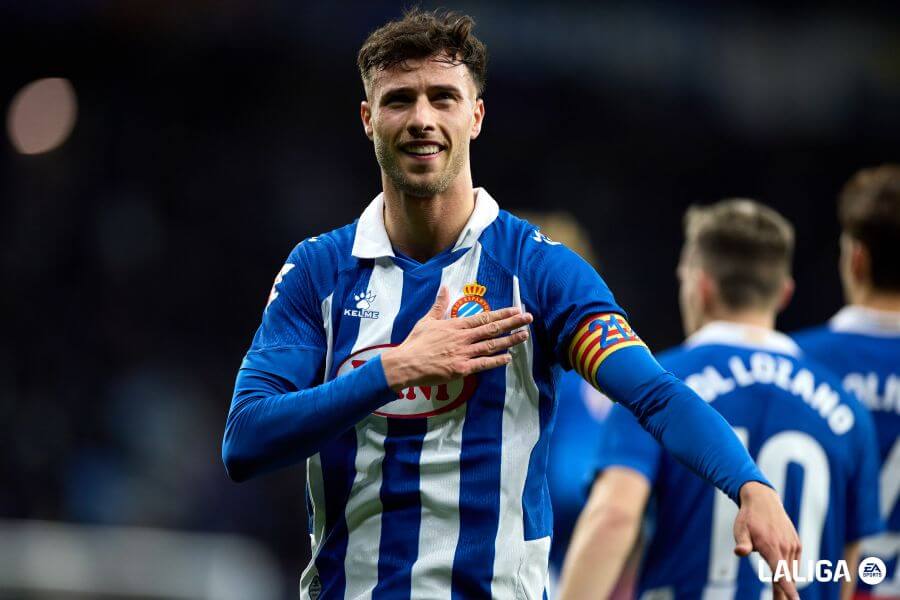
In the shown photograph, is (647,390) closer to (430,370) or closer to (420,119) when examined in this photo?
(430,370)

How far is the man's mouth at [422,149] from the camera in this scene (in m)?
3.14

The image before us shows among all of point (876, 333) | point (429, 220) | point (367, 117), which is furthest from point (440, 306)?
point (876, 333)

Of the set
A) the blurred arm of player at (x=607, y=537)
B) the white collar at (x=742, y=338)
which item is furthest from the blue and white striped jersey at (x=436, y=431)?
the white collar at (x=742, y=338)

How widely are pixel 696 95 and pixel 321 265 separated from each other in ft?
50.9

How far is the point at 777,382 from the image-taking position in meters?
4.18

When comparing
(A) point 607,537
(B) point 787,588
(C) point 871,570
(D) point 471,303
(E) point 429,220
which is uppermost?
(E) point 429,220

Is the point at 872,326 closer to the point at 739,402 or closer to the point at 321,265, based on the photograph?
the point at 739,402

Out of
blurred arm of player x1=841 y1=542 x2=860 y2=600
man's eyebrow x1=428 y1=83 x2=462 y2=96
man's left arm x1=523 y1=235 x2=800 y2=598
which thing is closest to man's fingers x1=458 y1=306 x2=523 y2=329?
man's left arm x1=523 y1=235 x2=800 y2=598

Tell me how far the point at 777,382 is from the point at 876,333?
2.54ft

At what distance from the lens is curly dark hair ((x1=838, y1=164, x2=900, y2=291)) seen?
4.80m

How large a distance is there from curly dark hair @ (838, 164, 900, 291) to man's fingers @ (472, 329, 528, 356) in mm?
2454

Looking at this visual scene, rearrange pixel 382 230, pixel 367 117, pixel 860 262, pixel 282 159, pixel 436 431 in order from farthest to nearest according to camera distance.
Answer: pixel 282 159
pixel 860 262
pixel 367 117
pixel 382 230
pixel 436 431

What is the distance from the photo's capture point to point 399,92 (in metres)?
3.17

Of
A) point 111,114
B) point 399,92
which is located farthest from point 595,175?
point 399,92
